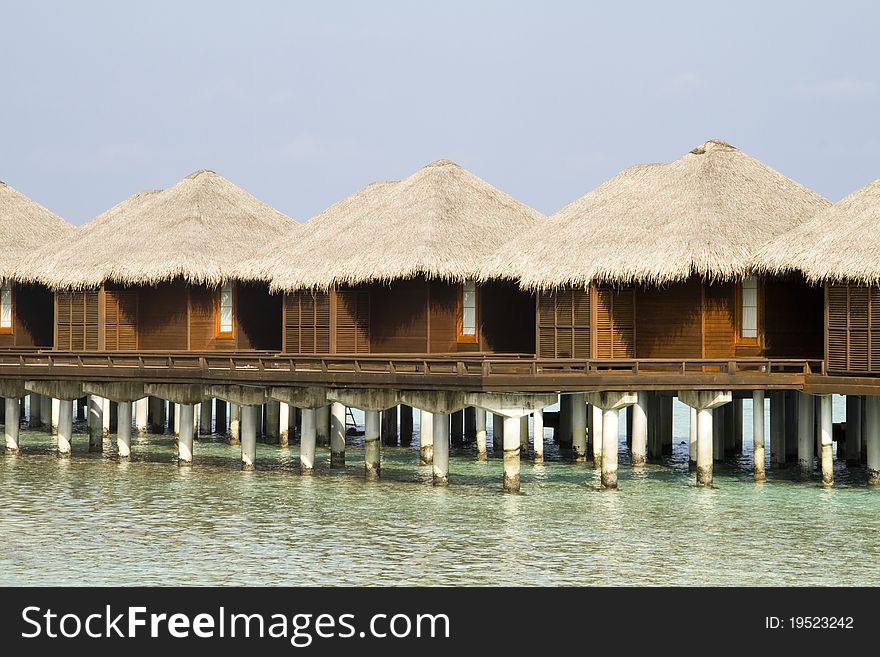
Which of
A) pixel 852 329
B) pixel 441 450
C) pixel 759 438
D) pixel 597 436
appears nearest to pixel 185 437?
pixel 441 450

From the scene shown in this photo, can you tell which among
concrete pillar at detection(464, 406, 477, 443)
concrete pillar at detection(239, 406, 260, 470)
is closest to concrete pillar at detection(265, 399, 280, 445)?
→ concrete pillar at detection(464, 406, 477, 443)

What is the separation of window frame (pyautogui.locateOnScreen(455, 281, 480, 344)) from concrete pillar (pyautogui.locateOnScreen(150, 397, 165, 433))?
13.6 m

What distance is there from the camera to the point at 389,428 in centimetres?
4541

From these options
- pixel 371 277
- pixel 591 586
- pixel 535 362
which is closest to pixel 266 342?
pixel 371 277

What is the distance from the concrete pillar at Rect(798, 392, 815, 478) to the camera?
34.4 m

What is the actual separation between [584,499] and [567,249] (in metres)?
7.38

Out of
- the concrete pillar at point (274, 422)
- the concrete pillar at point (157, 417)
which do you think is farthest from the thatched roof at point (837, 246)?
the concrete pillar at point (157, 417)

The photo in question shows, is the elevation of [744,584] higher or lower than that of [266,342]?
lower

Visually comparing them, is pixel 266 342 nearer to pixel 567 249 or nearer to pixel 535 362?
pixel 567 249

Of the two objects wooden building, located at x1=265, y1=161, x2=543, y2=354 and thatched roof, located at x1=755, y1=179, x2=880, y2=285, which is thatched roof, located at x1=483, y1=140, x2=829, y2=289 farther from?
wooden building, located at x1=265, y1=161, x2=543, y2=354

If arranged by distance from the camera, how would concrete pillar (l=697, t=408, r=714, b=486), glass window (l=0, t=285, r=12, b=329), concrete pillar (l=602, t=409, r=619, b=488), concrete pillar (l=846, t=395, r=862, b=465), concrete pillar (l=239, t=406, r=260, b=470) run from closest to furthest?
1. concrete pillar (l=602, t=409, r=619, b=488)
2. concrete pillar (l=697, t=408, r=714, b=486)
3. concrete pillar (l=239, t=406, r=260, b=470)
4. concrete pillar (l=846, t=395, r=862, b=465)
5. glass window (l=0, t=285, r=12, b=329)

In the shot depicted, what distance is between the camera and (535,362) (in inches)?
1224

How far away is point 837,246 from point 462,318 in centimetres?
1040

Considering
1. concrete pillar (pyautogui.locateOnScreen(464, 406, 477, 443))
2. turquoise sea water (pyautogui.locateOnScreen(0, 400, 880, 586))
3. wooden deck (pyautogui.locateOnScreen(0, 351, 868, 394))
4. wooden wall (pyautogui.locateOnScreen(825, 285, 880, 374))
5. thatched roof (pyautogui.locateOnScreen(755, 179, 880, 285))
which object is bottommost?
turquoise sea water (pyautogui.locateOnScreen(0, 400, 880, 586))
